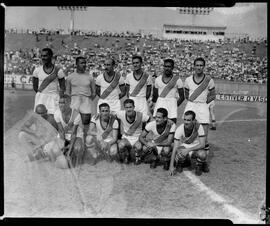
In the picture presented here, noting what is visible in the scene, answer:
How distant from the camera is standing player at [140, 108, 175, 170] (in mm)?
4359

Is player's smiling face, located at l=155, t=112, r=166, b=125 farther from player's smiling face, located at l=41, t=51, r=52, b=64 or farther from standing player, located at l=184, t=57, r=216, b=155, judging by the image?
player's smiling face, located at l=41, t=51, r=52, b=64

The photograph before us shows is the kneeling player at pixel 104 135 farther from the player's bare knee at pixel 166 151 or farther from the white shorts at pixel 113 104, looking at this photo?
the player's bare knee at pixel 166 151

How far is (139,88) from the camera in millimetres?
4547

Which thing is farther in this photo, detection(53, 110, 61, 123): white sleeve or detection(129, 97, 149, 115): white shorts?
→ detection(129, 97, 149, 115): white shorts

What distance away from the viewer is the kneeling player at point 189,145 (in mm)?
4277

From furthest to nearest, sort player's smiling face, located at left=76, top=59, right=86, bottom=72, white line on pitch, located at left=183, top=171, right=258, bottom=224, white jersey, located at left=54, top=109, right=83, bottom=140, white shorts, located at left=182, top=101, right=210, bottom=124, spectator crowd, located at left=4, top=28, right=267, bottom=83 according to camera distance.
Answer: white shorts, located at left=182, top=101, right=210, bottom=124, white jersey, located at left=54, top=109, right=83, bottom=140, player's smiling face, located at left=76, top=59, right=86, bottom=72, spectator crowd, located at left=4, top=28, right=267, bottom=83, white line on pitch, located at left=183, top=171, right=258, bottom=224

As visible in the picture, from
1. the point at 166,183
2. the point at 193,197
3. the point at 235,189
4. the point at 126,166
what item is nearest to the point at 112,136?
the point at 126,166

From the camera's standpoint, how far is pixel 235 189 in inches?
157

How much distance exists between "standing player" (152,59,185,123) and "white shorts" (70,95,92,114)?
753mm

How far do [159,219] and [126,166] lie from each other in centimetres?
86

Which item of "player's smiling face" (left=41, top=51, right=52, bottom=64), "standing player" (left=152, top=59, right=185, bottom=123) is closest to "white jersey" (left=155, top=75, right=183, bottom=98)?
"standing player" (left=152, top=59, right=185, bottom=123)

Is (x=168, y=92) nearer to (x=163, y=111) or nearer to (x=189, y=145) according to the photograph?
(x=163, y=111)

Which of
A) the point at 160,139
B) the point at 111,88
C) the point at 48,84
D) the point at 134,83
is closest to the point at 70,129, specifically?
the point at 48,84
